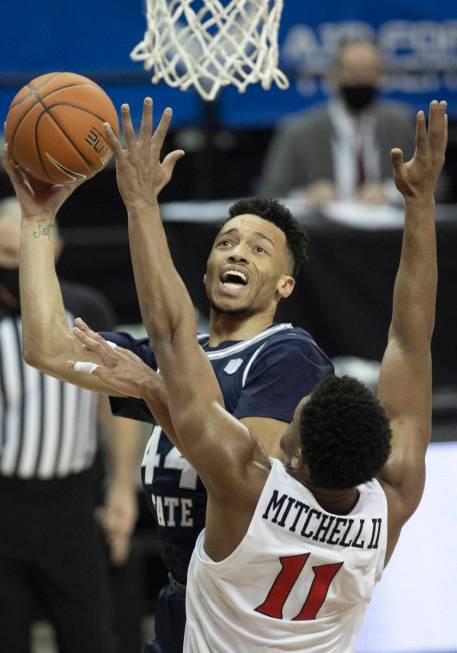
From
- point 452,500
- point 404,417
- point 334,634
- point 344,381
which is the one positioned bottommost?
point 452,500

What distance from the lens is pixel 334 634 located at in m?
3.53

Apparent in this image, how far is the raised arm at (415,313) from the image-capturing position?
3730mm

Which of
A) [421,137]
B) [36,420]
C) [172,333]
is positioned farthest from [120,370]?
[36,420]

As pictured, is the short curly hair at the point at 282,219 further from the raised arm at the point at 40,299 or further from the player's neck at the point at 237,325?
the raised arm at the point at 40,299

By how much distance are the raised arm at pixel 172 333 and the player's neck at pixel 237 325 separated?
0.74 m

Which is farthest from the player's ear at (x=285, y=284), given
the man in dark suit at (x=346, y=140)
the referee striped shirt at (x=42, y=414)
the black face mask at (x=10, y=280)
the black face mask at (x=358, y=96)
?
the black face mask at (x=358, y=96)

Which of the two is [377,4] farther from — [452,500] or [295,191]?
[452,500]

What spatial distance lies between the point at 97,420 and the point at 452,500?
6.38 ft

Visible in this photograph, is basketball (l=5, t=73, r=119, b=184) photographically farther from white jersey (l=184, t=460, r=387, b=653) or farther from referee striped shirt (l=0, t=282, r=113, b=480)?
referee striped shirt (l=0, t=282, r=113, b=480)

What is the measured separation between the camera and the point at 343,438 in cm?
323

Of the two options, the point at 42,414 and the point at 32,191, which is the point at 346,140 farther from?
the point at 32,191

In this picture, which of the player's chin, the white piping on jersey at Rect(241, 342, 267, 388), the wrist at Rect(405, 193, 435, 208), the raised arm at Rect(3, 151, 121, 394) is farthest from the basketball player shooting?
the raised arm at Rect(3, 151, 121, 394)

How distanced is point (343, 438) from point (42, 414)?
3.25m

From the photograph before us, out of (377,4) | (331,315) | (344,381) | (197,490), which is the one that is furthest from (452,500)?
(377,4)
